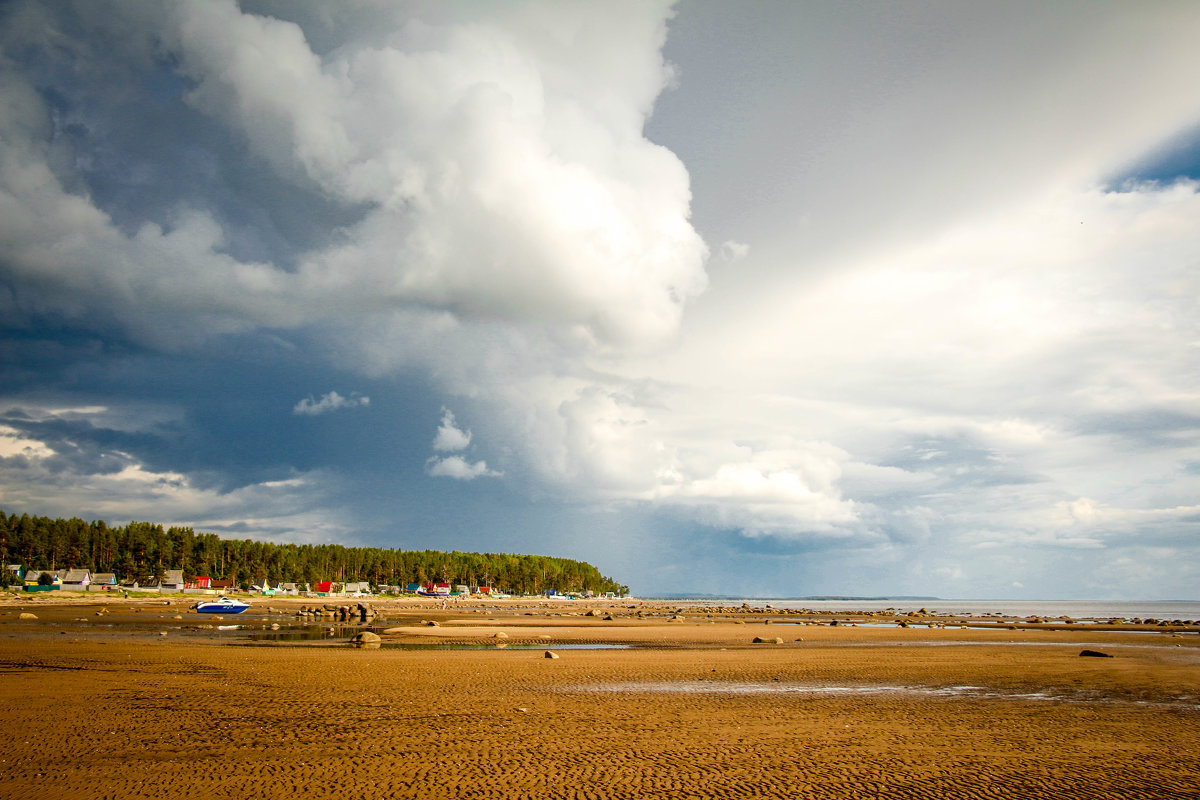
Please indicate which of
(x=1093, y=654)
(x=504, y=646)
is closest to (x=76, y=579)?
(x=504, y=646)

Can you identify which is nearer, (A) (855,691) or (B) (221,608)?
(A) (855,691)

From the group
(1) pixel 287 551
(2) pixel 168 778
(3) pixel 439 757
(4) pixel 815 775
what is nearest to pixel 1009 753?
(4) pixel 815 775

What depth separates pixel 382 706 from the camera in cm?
2030

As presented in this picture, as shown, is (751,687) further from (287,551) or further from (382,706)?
(287,551)

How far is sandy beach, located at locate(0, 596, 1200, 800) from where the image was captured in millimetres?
13008

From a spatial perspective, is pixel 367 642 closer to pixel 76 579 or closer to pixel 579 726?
pixel 579 726

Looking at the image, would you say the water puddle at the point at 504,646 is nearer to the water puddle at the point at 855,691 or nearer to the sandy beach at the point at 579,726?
the sandy beach at the point at 579,726

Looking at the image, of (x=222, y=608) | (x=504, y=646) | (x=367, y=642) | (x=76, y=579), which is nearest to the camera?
(x=367, y=642)

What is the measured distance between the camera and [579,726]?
58.8 ft

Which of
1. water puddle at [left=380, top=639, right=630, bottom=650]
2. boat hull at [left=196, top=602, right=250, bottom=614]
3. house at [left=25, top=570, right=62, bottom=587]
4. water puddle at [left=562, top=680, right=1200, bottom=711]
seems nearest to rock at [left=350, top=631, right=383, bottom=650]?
water puddle at [left=380, top=639, right=630, bottom=650]

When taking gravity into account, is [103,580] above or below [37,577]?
below

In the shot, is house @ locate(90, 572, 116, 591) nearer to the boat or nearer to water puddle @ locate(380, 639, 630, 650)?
the boat

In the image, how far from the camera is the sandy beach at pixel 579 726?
13.0 metres

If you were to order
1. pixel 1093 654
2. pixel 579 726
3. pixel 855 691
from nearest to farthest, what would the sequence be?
pixel 579 726 < pixel 855 691 < pixel 1093 654
